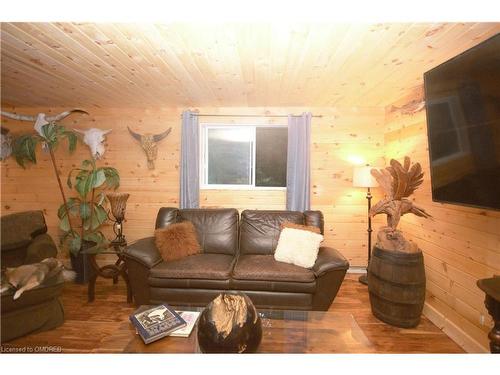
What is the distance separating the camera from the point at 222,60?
193 cm

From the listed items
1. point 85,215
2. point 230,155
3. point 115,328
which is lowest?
point 115,328

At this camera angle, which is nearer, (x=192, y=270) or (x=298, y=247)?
(x=192, y=270)

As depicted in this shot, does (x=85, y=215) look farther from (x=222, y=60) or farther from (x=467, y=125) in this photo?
(x=467, y=125)

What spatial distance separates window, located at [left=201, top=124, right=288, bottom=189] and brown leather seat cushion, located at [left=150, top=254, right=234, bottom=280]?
1.28 m

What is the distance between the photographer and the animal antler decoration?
2102mm

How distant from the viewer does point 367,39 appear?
5.22ft

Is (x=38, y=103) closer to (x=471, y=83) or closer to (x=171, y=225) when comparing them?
(x=171, y=225)

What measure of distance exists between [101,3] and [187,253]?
2.07m

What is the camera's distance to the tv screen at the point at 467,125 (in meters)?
1.17

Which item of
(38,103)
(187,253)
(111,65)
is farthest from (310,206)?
(38,103)

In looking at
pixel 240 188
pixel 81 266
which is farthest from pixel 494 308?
pixel 81 266

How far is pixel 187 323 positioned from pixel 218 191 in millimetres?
2060

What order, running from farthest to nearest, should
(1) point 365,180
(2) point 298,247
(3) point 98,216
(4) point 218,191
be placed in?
(4) point 218,191, (3) point 98,216, (1) point 365,180, (2) point 298,247

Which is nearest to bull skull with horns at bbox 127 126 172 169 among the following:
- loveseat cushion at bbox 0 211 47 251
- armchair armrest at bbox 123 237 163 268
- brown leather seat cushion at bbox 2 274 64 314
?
armchair armrest at bbox 123 237 163 268
